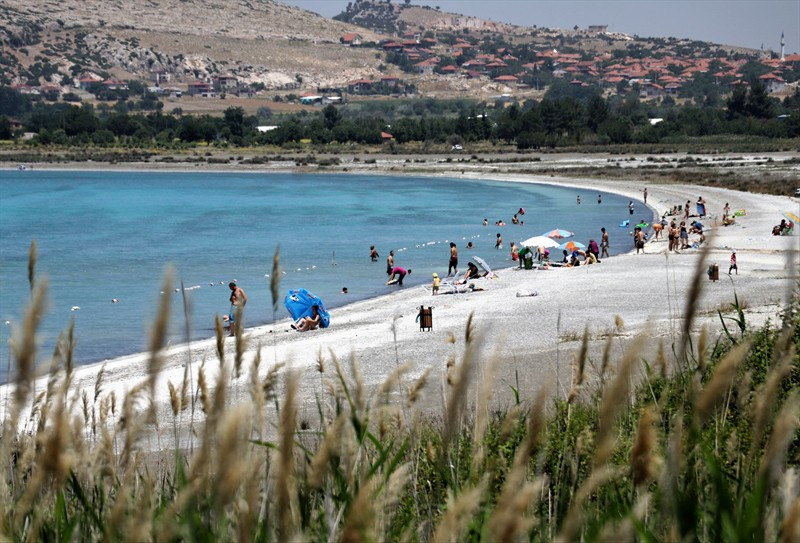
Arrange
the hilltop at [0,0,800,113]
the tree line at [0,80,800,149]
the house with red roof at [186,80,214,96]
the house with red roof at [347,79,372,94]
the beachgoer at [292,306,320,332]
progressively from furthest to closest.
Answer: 1. the house with red roof at [347,79,372,94]
2. the house with red roof at [186,80,214,96]
3. the hilltop at [0,0,800,113]
4. the tree line at [0,80,800,149]
5. the beachgoer at [292,306,320,332]

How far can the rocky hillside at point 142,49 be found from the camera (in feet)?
540

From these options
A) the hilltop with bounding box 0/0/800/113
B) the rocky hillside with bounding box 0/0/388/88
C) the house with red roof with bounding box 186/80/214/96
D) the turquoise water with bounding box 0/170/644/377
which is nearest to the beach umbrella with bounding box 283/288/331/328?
the turquoise water with bounding box 0/170/644/377

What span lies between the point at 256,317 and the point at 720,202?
27.8 metres

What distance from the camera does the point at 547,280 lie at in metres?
22.3

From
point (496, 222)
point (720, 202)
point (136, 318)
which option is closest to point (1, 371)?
point (136, 318)

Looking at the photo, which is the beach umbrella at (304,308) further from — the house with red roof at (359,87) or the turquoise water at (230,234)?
the house with red roof at (359,87)

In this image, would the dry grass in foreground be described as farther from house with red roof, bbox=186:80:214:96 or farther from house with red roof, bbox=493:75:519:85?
house with red roof, bbox=493:75:519:85

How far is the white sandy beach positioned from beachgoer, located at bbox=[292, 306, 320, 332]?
387mm

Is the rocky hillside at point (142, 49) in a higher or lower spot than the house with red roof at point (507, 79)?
higher

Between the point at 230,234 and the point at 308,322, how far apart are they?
25079mm

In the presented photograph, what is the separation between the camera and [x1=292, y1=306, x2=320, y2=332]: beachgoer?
56.1ft

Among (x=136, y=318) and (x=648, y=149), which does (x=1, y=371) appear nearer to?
(x=136, y=318)

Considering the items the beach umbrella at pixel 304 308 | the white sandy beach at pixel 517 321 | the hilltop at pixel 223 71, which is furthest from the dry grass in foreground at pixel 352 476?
the hilltop at pixel 223 71

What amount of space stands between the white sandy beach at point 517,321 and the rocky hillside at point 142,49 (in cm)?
14496
